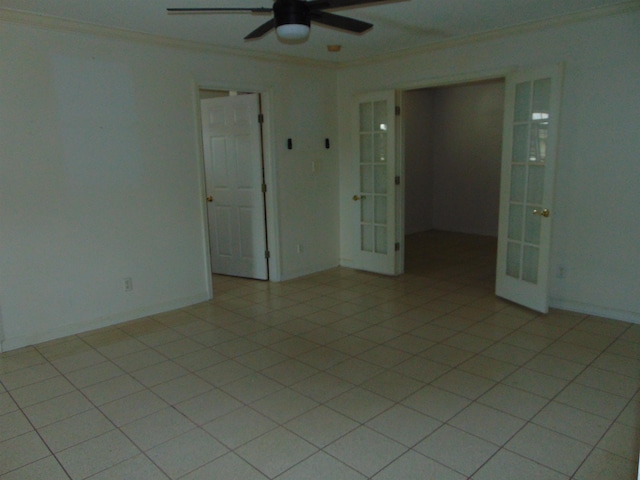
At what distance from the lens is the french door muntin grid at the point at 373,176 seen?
5340 mm

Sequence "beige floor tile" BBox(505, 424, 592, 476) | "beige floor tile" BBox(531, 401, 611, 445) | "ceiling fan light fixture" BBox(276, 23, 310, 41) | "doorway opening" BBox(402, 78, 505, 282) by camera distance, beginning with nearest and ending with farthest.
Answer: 1. "beige floor tile" BBox(505, 424, 592, 476)
2. "beige floor tile" BBox(531, 401, 611, 445)
3. "ceiling fan light fixture" BBox(276, 23, 310, 41)
4. "doorway opening" BBox(402, 78, 505, 282)

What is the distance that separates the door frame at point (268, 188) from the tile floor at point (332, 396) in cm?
78

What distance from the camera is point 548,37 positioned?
397cm

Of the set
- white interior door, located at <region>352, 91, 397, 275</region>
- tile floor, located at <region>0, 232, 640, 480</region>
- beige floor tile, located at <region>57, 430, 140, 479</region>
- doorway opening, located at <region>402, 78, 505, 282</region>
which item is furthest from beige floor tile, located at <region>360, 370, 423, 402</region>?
doorway opening, located at <region>402, 78, 505, 282</region>

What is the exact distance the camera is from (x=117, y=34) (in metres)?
3.82

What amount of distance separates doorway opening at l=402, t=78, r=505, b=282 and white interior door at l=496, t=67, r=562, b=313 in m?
2.61

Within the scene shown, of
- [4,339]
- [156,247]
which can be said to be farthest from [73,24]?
[4,339]

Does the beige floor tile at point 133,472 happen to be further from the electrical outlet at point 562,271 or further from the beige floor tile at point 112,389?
the electrical outlet at point 562,271

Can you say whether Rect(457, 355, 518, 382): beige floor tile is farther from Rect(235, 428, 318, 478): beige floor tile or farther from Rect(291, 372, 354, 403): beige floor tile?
Rect(235, 428, 318, 478): beige floor tile

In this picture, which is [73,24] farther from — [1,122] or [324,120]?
[324,120]

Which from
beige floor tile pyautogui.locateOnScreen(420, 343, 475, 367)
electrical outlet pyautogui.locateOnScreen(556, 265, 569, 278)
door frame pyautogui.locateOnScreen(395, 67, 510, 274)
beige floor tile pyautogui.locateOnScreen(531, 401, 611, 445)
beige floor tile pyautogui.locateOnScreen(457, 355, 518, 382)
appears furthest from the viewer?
door frame pyautogui.locateOnScreen(395, 67, 510, 274)

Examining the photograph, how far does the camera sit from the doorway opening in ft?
24.3

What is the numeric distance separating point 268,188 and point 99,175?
182cm

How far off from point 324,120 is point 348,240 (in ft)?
5.00
